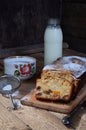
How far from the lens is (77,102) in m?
0.77

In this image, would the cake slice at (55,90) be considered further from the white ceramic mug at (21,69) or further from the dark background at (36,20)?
the dark background at (36,20)

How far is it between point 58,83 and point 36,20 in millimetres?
1154

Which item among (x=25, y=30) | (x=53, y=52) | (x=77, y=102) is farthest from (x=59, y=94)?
(x=25, y=30)

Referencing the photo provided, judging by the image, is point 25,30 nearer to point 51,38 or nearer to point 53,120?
point 51,38

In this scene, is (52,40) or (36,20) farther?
(36,20)

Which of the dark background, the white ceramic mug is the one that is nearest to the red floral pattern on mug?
the white ceramic mug

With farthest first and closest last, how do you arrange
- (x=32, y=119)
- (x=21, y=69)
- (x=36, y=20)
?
(x=36, y=20), (x=21, y=69), (x=32, y=119)

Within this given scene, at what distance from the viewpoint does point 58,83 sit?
782mm

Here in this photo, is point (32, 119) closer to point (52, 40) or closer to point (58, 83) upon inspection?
point (58, 83)

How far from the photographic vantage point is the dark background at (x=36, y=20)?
176cm

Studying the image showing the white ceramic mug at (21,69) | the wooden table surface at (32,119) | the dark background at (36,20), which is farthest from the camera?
the dark background at (36,20)

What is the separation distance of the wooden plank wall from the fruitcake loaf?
101 cm

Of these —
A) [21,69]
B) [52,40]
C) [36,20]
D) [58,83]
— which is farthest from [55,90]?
[36,20]

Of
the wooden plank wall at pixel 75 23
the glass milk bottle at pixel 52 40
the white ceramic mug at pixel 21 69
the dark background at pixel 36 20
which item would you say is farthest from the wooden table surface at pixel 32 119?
the wooden plank wall at pixel 75 23
